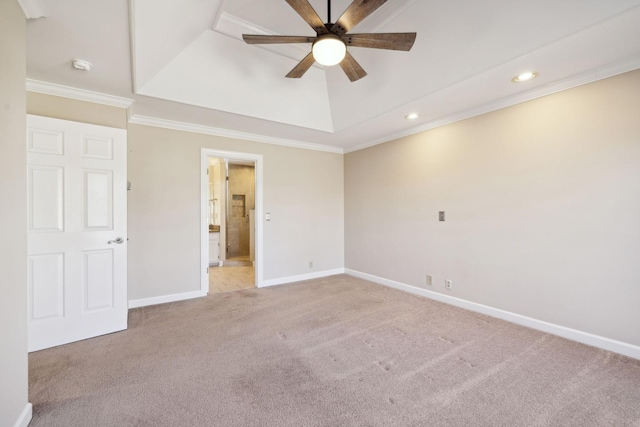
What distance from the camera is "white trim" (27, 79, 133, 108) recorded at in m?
2.62

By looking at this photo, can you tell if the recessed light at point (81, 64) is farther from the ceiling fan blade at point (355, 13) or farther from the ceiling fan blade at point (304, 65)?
the ceiling fan blade at point (355, 13)

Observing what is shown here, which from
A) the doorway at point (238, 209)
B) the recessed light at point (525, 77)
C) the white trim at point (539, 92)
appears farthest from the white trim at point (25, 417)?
the doorway at point (238, 209)

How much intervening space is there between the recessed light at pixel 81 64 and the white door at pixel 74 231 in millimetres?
542

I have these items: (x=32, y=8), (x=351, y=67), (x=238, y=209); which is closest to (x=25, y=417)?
(x=32, y=8)

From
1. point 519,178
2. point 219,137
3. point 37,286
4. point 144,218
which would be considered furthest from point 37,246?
point 519,178

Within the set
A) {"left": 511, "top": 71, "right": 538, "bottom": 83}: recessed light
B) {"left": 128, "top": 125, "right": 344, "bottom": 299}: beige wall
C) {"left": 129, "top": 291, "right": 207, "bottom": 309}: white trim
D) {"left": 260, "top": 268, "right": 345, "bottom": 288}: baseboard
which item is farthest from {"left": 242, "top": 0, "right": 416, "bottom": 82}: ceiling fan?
{"left": 260, "top": 268, "right": 345, "bottom": 288}: baseboard

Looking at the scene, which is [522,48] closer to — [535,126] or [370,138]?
[535,126]

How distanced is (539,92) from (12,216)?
4.34m

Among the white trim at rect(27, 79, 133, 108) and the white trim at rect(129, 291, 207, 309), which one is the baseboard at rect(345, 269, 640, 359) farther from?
the white trim at rect(27, 79, 133, 108)

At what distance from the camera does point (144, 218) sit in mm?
3553

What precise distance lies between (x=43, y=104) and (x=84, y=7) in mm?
1539

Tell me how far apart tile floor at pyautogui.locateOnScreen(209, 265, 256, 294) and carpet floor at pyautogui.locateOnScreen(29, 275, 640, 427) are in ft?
4.07

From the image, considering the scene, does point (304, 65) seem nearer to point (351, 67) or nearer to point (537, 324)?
point (351, 67)

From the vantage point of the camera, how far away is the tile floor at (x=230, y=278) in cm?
446
